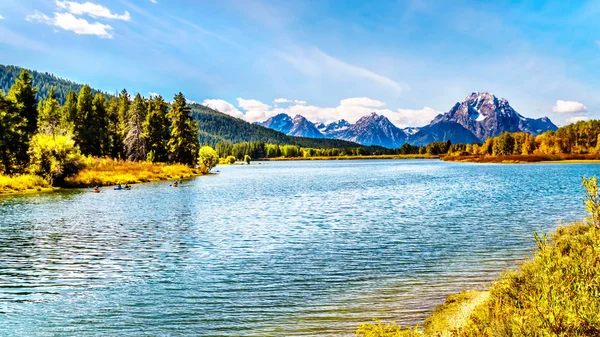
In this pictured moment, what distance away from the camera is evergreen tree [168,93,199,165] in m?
105

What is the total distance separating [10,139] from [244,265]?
57044mm

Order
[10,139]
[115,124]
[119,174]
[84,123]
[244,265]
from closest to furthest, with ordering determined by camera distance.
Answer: [244,265], [10,139], [119,174], [84,123], [115,124]

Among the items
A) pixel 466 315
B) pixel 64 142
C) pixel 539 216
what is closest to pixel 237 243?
pixel 466 315

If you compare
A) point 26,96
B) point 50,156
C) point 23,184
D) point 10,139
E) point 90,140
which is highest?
point 26,96

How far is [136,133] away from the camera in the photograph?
10300cm

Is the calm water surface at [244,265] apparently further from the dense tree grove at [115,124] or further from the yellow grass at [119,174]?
the dense tree grove at [115,124]

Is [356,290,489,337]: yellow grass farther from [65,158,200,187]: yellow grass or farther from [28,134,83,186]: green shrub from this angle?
[65,158,200,187]: yellow grass

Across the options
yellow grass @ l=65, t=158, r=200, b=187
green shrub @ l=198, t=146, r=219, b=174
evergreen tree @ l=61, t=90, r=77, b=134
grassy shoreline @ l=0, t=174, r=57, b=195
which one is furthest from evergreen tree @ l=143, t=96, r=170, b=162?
grassy shoreline @ l=0, t=174, r=57, b=195

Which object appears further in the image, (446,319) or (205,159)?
(205,159)

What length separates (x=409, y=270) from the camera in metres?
17.3

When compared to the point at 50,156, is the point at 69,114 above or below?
above

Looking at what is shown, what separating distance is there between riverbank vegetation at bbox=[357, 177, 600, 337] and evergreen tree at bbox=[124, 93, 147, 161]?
100570mm

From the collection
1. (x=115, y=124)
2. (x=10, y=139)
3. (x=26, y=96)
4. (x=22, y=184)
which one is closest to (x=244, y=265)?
(x=22, y=184)

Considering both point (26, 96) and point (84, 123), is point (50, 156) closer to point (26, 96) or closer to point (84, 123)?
point (26, 96)
